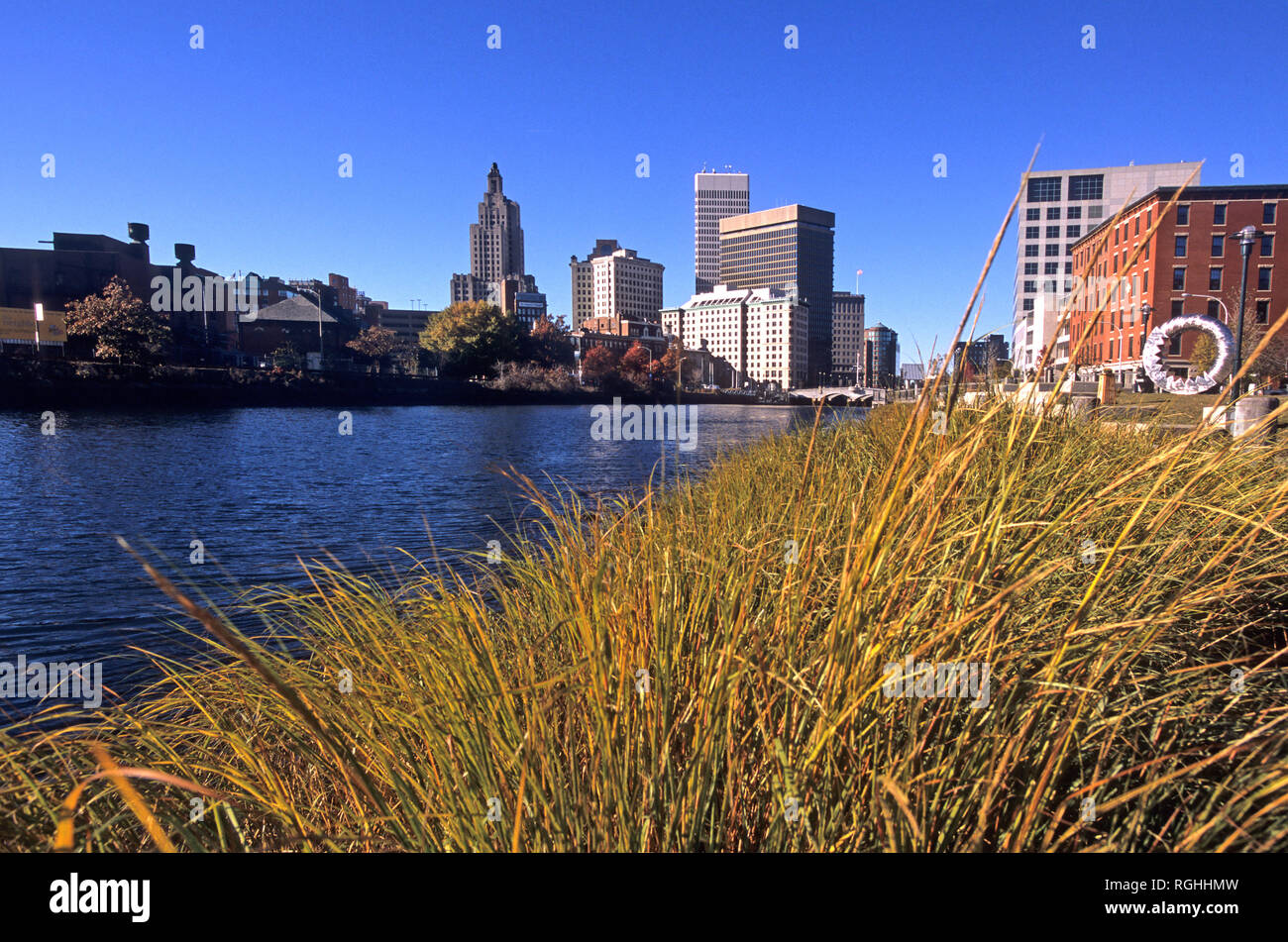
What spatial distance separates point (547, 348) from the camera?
120 meters

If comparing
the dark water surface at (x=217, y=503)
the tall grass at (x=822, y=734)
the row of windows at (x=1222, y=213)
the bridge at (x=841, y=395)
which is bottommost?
the dark water surface at (x=217, y=503)

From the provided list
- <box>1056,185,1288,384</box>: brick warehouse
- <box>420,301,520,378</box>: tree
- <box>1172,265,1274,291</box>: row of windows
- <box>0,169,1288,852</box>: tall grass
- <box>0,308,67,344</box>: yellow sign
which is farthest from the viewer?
<box>420,301,520,378</box>: tree

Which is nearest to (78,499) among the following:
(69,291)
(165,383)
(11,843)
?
(11,843)

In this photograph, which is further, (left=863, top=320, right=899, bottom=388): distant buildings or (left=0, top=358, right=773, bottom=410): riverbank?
(left=0, top=358, right=773, bottom=410): riverbank

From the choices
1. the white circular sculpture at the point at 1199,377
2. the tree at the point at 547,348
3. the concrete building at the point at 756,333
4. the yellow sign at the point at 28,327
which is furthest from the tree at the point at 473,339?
the white circular sculpture at the point at 1199,377

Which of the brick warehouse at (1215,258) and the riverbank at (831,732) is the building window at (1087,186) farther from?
the riverbank at (831,732)

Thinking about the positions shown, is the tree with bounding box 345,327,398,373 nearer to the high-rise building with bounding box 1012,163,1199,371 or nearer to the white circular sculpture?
the white circular sculpture

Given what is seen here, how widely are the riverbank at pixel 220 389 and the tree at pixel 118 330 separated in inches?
102

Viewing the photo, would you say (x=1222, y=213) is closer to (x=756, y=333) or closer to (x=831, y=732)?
(x=831, y=732)

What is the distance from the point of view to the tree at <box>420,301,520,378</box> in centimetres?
9375

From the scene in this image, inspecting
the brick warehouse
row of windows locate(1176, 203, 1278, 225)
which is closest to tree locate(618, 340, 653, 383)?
the brick warehouse

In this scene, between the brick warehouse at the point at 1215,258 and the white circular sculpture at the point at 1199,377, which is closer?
the white circular sculpture at the point at 1199,377

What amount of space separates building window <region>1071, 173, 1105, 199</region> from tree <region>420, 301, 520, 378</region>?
276 ft

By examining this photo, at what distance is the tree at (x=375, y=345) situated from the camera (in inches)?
3976
